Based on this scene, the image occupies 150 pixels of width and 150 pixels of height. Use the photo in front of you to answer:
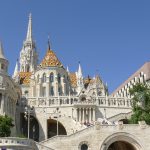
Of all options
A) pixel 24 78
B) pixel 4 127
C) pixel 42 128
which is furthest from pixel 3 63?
pixel 24 78

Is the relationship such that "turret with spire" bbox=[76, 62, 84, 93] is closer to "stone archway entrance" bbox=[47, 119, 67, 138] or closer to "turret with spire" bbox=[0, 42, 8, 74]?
"stone archway entrance" bbox=[47, 119, 67, 138]

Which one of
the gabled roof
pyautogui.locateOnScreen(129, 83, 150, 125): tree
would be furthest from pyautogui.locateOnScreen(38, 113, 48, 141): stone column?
the gabled roof

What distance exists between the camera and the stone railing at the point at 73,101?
67.8 metres

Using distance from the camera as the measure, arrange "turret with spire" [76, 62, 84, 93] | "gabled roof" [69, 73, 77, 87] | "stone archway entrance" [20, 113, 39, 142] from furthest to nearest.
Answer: "gabled roof" [69, 73, 77, 87] < "turret with spire" [76, 62, 84, 93] < "stone archway entrance" [20, 113, 39, 142]

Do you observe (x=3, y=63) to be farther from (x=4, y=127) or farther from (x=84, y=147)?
(x=84, y=147)

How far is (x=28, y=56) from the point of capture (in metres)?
111

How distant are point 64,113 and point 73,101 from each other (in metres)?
3.02

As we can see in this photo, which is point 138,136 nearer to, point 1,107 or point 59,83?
point 1,107

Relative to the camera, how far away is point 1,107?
57.2 metres

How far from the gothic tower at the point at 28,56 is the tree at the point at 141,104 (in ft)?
169

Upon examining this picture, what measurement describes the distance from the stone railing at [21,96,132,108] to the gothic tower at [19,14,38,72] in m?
39.8

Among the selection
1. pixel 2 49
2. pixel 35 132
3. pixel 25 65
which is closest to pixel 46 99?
pixel 35 132

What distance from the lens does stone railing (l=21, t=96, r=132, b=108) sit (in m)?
67.8

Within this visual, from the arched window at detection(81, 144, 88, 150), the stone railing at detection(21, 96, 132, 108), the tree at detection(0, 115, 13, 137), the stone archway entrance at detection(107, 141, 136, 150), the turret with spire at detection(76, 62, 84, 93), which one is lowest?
the arched window at detection(81, 144, 88, 150)
